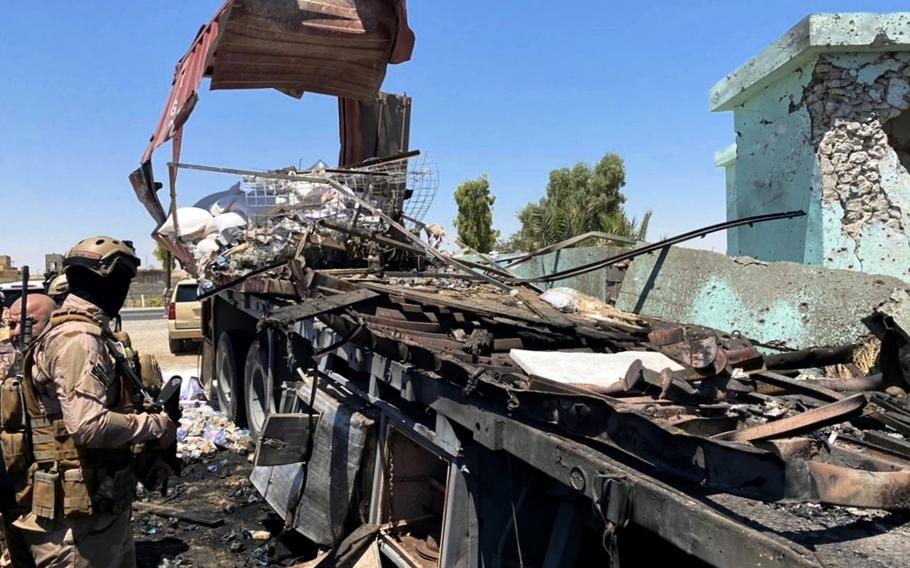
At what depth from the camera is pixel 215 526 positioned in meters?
4.87

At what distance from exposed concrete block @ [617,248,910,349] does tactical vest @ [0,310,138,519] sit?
376 centimetres

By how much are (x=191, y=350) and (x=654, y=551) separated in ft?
40.3

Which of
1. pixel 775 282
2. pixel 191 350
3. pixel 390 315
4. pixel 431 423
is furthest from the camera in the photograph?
pixel 191 350

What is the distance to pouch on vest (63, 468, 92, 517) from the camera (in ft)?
9.28

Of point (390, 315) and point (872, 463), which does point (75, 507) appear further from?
point (872, 463)

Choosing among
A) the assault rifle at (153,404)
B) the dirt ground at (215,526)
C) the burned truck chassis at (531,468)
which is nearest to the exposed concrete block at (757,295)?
the burned truck chassis at (531,468)

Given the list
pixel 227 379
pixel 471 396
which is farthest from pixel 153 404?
pixel 227 379

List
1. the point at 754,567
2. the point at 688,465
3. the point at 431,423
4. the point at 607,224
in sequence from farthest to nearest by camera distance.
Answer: the point at 607,224, the point at 431,423, the point at 688,465, the point at 754,567

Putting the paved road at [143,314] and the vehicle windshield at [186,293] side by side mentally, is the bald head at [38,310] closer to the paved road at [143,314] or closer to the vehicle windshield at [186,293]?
the vehicle windshield at [186,293]

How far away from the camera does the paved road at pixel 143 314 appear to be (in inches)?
914

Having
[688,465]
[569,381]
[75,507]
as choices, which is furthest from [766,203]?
[75,507]

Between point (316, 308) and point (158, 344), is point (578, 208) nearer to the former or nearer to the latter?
point (158, 344)

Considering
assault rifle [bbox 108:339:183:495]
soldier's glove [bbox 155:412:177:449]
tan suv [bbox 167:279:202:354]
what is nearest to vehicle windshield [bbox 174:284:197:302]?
tan suv [bbox 167:279:202:354]

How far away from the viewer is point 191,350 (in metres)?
13.5
